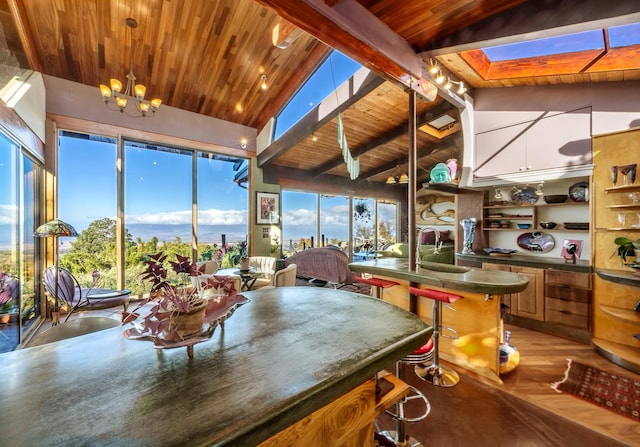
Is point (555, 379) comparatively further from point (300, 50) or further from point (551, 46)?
point (300, 50)

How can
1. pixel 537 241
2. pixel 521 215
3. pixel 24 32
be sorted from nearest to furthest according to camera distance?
1. pixel 24 32
2. pixel 537 241
3. pixel 521 215

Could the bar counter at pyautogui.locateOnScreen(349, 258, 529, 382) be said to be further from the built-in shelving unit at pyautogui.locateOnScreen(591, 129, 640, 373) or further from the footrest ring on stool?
the built-in shelving unit at pyautogui.locateOnScreen(591, 129, 640, 373)

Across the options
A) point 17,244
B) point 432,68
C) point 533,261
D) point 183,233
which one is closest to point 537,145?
point 533,261

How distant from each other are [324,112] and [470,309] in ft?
12.1

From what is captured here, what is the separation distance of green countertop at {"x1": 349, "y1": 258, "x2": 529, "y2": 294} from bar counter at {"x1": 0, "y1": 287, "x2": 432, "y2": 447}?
115 centimetres

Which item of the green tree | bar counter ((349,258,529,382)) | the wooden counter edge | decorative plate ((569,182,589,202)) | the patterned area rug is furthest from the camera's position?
the green tree

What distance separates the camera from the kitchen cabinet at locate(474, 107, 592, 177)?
3127 mm

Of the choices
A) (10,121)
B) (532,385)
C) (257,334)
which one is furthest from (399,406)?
(10,121)

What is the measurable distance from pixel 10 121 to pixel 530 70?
5607 mm

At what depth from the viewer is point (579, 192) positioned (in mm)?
3414

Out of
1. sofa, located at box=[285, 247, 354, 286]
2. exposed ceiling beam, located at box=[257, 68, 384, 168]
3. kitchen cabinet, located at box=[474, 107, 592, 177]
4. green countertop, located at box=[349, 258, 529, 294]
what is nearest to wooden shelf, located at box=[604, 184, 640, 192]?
kitchen cabinet, located at box=[474, 107, 592, 177]

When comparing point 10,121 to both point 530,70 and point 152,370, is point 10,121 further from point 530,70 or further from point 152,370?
point 530,70

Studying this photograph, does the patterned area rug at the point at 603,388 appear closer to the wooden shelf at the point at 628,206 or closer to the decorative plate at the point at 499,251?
the decorative plate at the point at 499,251

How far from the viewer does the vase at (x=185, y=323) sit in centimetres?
89
